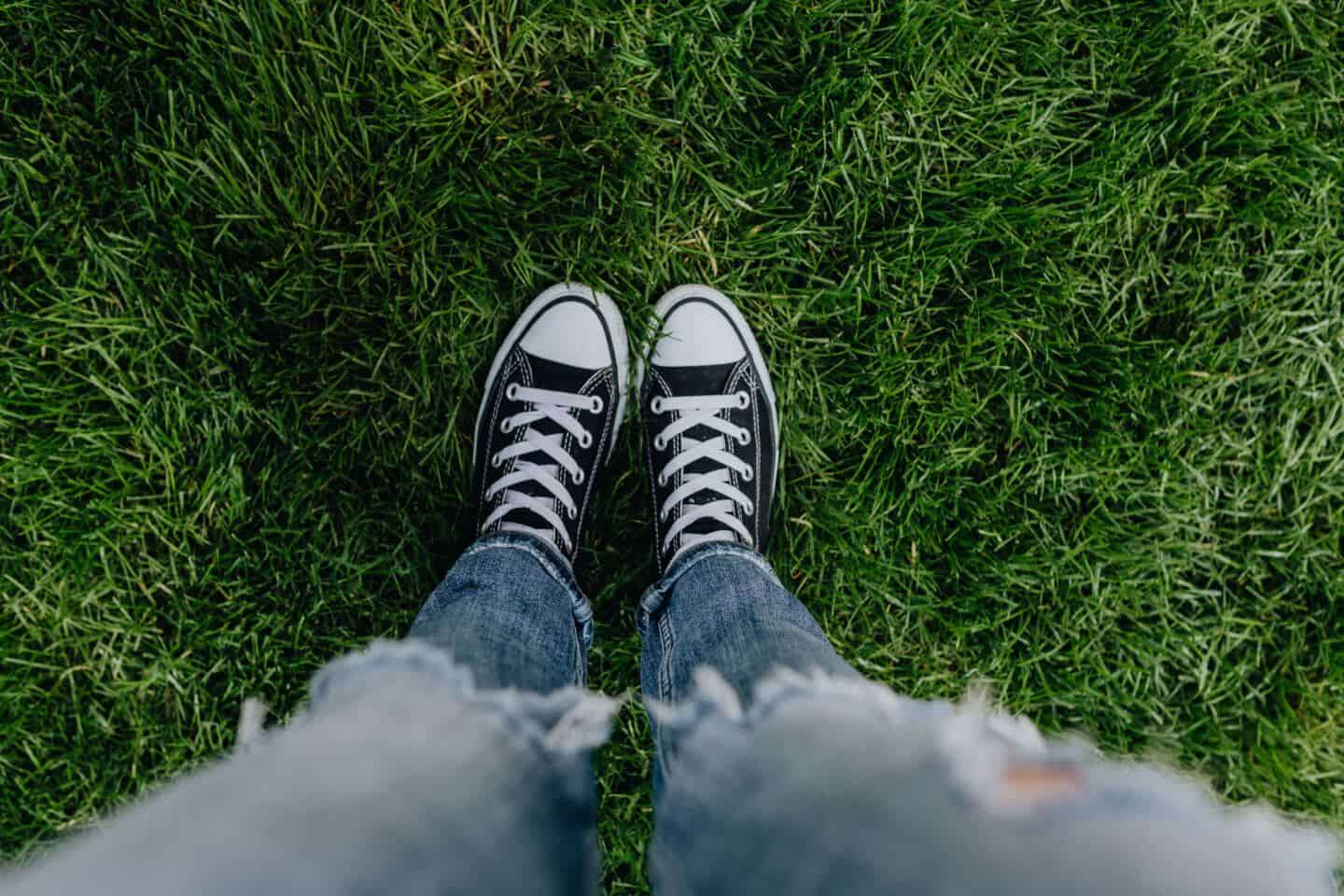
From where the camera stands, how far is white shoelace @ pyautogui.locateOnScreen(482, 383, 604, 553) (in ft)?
4.26

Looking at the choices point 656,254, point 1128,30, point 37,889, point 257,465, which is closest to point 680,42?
point 656,254

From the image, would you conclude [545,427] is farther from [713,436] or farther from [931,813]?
[931,813]

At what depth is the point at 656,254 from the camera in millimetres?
1257

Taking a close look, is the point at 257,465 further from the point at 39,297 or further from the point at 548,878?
the point at 548,878

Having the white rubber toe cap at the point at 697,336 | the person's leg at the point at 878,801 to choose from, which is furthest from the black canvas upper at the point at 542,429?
the person's leg at the point at 878,801

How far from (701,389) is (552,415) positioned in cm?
27

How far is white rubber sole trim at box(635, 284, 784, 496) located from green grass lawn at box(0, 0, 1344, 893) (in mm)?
36

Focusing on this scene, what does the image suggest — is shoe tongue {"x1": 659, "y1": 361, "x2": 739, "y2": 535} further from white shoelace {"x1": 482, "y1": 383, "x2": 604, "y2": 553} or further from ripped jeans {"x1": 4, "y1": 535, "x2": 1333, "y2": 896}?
ripped jeans {"x1": 4, "y1": 535, "x2": 1333, "y2": 896}

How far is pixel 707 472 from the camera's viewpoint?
1.34 metres

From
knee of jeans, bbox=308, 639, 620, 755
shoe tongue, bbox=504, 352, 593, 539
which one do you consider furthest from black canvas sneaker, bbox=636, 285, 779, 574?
knee of jeans, bbox=308, 639, 620, 755

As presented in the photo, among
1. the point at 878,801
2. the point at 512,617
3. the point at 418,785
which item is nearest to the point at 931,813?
the point at 878,801

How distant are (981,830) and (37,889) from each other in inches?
24.6

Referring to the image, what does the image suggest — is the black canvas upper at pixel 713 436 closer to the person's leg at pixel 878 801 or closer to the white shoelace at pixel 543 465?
the white shoelace at pixel 543 465

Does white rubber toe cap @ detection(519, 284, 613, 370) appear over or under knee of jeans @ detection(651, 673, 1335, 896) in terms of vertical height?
over
